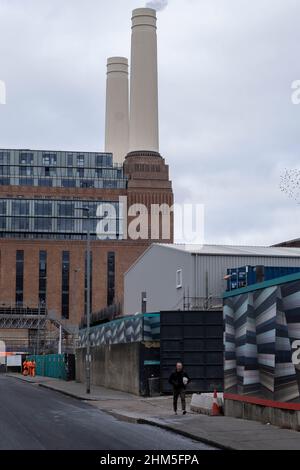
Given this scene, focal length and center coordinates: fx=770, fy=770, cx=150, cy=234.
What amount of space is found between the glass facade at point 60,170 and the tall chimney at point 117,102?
4765 millimetres

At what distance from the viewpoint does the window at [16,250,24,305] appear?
12400 cm

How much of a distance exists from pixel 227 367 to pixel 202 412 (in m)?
1.94

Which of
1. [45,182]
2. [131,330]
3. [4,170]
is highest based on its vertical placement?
[4,170]

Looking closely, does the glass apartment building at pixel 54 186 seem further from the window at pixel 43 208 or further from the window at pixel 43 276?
the window at pixel 43 276

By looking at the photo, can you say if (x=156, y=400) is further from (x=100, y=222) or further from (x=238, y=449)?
(x=100, y=222)

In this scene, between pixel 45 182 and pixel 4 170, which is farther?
pixel 4 170

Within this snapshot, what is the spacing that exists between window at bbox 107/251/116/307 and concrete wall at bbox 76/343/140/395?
7093cm

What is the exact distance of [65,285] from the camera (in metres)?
125

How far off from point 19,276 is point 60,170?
2326cm

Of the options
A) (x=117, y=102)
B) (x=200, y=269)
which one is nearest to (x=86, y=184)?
(x=117, y=102)

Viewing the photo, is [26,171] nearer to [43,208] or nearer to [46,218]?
[43,208]

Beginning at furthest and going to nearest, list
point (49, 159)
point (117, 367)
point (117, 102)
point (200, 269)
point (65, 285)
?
point (49, 159) < point (117, 102) < point (65, 285) < point (200, 269) < point (117, 367)

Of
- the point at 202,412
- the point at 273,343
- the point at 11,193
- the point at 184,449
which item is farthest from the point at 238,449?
the point at 11,193

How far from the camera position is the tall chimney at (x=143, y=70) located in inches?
4717
